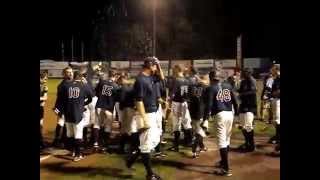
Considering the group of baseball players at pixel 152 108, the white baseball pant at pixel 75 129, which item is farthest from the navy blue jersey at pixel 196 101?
the white baseball pant at pixel 75 129

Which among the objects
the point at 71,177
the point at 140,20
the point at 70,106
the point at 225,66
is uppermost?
the point at 140,20

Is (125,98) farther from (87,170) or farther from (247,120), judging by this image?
(247,120)

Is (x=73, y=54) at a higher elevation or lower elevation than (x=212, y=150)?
higher

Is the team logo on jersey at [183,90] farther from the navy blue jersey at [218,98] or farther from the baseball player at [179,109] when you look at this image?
the navy blue jersey at [218,98]

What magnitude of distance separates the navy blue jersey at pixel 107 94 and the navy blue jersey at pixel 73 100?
0.63 metres

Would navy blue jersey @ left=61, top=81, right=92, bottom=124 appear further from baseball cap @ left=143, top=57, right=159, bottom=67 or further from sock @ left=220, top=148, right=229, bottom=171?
sock @ left=220, top=148, right=229, bottom=171

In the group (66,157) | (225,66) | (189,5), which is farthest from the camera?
(66,157)

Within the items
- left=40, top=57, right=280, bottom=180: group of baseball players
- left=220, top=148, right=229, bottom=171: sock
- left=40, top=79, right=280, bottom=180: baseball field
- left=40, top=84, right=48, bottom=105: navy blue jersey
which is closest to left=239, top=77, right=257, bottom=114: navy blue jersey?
left=40, top=57, right=280, bottom=180: group of baseball players

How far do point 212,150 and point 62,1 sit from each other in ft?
11.2

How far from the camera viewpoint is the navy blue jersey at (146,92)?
21.9 ft
